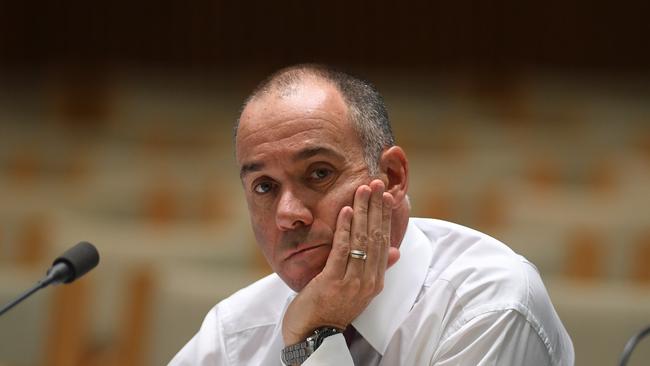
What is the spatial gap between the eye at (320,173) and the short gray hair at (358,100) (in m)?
0.06

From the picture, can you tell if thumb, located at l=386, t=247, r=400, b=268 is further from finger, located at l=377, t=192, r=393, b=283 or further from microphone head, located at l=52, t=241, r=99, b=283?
microphone head, located at l=52, t=241, r=99, b=283

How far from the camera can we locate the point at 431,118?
5355 mm

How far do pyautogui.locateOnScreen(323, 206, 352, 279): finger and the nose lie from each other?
0.05 m

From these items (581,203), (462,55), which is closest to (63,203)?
(581,203)

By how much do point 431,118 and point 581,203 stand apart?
7.57 feet

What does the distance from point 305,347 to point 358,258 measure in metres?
0.14

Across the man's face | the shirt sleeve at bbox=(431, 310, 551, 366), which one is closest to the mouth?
the man's face

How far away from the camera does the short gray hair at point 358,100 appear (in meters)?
1.32

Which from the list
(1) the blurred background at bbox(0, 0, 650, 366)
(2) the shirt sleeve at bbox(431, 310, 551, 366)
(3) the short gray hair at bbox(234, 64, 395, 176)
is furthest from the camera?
(1) the blurred background at bbox(0, 0, 650, 366)

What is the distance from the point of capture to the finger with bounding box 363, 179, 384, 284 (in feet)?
4.11

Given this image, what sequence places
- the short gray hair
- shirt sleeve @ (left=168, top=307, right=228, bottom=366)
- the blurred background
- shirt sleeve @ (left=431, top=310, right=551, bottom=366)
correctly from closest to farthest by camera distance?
shirt sleeve @ (left=431, top=310, right=551, bottom=366)
the short gray hair
shirt sleeve @ (left=168, top=307, right=228, bottom=366)
the blurred background

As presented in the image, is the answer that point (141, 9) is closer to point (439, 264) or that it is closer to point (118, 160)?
point (118, 160)

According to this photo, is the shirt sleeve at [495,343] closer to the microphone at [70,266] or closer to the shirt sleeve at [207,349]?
the shirt sleeve at [207,349]

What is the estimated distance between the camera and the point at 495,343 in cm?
121
